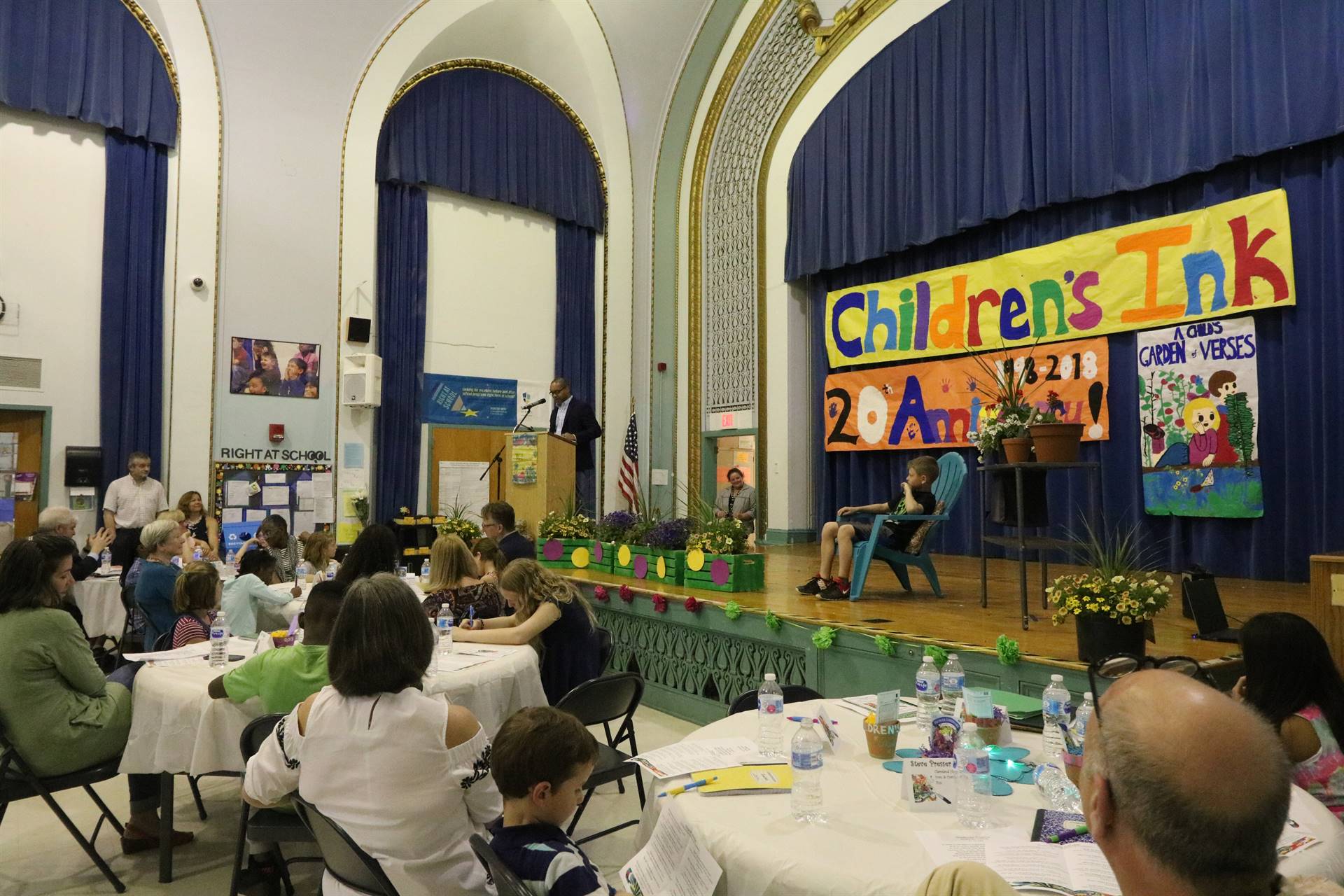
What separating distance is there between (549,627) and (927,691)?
173 cm

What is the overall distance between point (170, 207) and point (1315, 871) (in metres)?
9.94

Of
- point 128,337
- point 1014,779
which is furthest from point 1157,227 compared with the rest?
point 128,337

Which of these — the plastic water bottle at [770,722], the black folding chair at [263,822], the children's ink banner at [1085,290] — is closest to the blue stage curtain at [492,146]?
the children's ink banner at [1085,290]

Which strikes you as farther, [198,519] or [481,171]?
[481,171]

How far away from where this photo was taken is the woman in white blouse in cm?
190

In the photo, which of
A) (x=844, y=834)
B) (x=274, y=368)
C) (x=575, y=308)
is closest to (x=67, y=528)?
(x=274, y=368)

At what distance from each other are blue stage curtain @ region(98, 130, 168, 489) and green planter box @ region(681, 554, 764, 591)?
598 centimetres

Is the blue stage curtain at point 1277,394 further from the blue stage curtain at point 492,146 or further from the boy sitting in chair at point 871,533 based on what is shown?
the blue stage curtain at point 492,146

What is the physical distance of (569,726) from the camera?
1871 mm

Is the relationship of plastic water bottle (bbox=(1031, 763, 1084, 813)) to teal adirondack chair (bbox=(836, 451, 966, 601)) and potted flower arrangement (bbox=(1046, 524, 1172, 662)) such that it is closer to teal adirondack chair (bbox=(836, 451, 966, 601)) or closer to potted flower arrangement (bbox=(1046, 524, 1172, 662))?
potted flower arrangement (bbox=(1046, 524, 1172, 662))

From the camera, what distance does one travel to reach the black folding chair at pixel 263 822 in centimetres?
239

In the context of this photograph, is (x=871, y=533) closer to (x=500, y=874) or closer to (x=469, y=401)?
(x=500, y=874)

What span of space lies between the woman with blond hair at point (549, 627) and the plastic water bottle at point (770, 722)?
1384mm

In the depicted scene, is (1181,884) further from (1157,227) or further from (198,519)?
(198,519)
